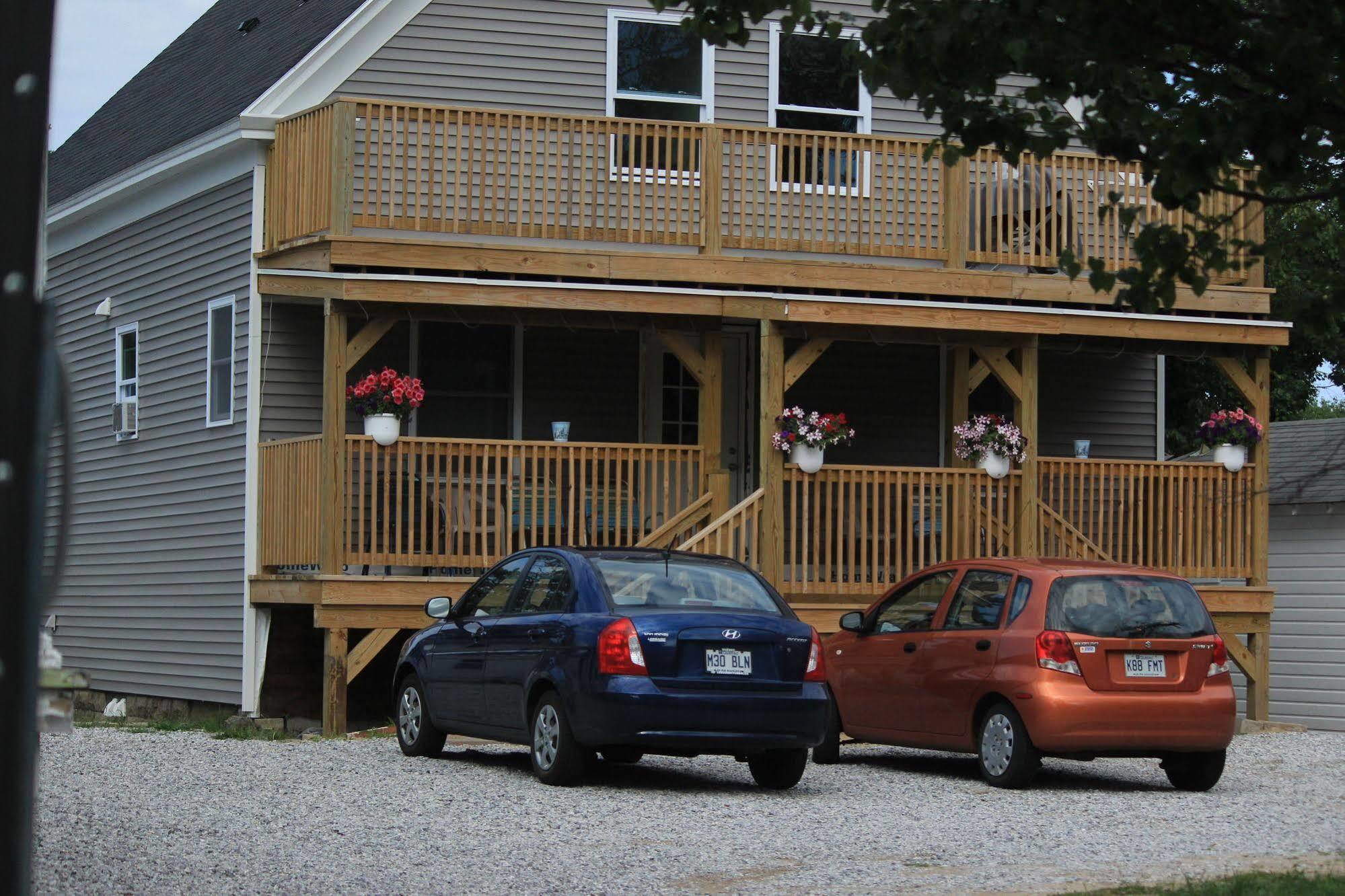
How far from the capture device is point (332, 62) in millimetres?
18547

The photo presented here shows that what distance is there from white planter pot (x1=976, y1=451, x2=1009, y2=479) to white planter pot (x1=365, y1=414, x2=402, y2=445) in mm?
5353

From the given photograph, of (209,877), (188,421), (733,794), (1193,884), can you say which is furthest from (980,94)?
(188,421)

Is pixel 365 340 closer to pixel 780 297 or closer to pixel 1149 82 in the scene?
pixel 780 297

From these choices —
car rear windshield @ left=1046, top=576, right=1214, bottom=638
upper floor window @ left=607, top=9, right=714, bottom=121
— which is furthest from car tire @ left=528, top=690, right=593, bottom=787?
upper floor window @ left=607, top=9, right=714, bottom=121

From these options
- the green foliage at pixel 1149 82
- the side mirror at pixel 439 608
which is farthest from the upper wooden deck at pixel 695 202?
the green foliage at pixel 1149 82

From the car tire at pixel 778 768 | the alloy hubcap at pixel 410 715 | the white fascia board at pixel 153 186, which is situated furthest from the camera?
the white fascia board at pixel 153 186

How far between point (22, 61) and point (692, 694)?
8.40 m

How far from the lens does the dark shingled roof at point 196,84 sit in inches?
768

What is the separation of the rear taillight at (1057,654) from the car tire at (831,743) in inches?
79.4

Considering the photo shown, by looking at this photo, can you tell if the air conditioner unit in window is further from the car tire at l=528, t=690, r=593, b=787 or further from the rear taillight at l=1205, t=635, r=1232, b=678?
the rear taillight at l=1205, t=635, r=1232, b=678

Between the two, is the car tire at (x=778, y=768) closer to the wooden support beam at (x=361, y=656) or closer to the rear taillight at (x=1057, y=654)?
the rear taillight at (x=1057, y=654)

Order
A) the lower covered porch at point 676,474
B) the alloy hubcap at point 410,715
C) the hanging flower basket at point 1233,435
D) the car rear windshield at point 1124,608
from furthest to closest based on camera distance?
1. the hanging flower basket at point 1233,435
2. the lower covered porch at point 676,474
3. the alloy hubcap at point 410,715
4. the car rear windshield at point 1124,608

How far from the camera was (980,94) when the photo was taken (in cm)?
723

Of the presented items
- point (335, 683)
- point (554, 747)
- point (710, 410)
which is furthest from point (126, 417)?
point (554, 747)
